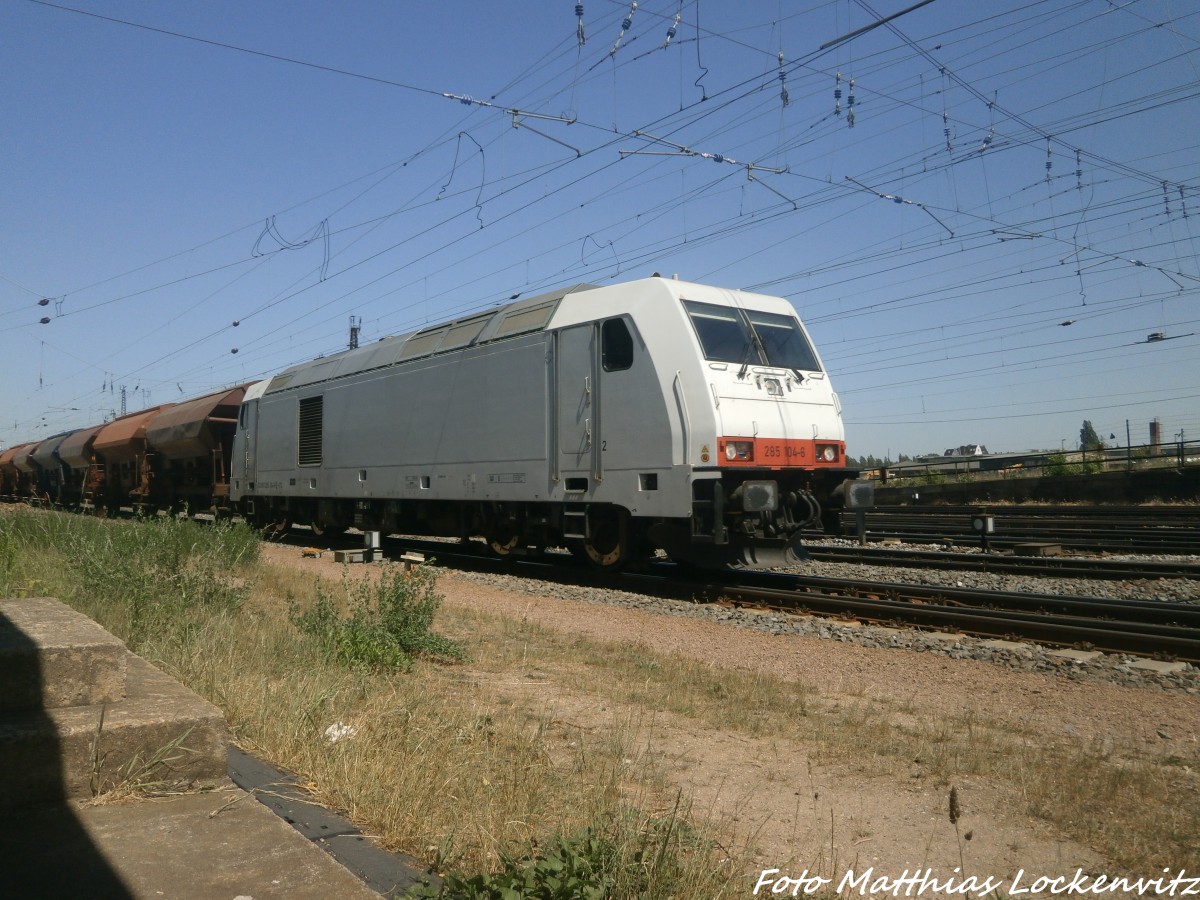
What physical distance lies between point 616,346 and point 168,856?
949cm

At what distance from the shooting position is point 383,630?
7.32m

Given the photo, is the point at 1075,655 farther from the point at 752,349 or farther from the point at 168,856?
the point at 168,856

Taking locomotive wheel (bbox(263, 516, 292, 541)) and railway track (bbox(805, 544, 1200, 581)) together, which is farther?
locomotive wheel (bbox(263, 516, 292, 541))

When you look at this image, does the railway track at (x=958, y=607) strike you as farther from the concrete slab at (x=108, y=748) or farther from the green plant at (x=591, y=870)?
the concrete slab at (x=108, y=748)

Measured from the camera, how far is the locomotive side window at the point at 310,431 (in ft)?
63.1

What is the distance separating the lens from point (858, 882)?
11.5 feet

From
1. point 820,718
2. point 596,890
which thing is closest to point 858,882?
point 596,890

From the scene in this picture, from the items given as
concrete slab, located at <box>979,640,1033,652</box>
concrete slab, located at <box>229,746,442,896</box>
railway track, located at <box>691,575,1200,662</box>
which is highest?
concrete slab, located at <box>229,746,442,896</box>

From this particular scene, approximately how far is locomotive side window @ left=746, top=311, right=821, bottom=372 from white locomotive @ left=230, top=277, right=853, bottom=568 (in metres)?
0.02

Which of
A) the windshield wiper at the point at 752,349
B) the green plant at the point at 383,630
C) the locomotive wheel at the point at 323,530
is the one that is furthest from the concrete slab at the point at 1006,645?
the locomotive wheel at the point at 323,530

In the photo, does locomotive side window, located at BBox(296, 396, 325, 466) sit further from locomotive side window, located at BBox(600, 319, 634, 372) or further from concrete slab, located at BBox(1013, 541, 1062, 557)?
concrete slab, located at BBox(1013, 541, 1062, 557)

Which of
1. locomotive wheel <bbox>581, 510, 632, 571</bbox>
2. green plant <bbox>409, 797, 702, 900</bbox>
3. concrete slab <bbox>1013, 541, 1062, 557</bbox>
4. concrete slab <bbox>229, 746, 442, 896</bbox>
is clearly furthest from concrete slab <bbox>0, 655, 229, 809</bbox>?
concrete slab <bbox>1013, 541, 1062, 557</bbox>

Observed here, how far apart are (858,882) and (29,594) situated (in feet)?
20.8

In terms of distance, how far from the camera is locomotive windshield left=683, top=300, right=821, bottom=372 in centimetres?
1141
